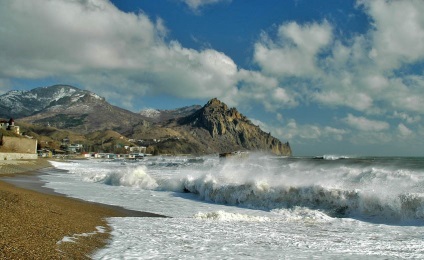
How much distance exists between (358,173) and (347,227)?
63.9ft

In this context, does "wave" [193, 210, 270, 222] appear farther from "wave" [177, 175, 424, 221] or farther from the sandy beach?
the sandy beach

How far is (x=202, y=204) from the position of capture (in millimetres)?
22672

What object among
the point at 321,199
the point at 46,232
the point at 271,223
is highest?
the point at 321,199

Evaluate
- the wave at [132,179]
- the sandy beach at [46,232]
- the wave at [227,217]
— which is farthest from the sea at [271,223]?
the wave at [132,179]

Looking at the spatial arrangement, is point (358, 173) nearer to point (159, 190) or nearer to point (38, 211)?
point (159, 190)

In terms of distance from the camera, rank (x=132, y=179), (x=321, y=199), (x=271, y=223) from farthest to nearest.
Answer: (x=132, y=179), (x=321, y=199), (x=271, y=223)

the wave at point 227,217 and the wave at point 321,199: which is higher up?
the wave at point 321,199

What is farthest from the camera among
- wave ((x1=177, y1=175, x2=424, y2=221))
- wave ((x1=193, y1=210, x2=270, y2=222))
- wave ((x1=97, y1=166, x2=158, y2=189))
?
wave ((x1=97, y1=166, x2=158, y2=189))

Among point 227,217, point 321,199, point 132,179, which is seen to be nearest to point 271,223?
point 227,217

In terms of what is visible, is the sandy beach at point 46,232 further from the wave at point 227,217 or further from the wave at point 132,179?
the wave at point 132,179

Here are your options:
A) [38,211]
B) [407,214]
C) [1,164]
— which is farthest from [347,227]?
[1,164]

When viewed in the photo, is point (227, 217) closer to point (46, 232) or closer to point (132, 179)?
point (46, 232)

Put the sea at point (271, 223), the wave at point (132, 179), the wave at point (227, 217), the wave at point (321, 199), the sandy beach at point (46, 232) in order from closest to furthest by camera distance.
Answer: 1. the sandy beach at point (46, 232)
2. the sea at point (271, 223)
3. the wave at point (227, 217)
4. the wave at point (321, 199)
5. the wave at point (132, 179)

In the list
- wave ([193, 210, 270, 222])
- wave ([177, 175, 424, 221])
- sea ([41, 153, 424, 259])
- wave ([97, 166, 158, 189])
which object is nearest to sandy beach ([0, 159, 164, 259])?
sea ([41, 153, 424, 259])
